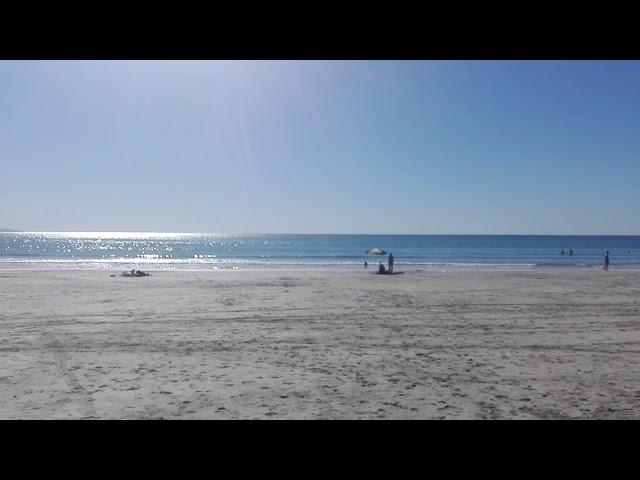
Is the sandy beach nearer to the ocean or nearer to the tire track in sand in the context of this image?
the tire track in sand

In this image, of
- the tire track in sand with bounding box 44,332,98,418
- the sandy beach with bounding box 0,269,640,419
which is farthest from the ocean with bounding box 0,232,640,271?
the tire track in sand with bounding box 44,332,98,418

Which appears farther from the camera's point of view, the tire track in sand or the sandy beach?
the sandy beach

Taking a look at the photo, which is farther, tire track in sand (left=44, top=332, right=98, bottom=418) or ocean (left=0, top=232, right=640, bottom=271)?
ocean (left=0, top=232, right=640, bottom=271)

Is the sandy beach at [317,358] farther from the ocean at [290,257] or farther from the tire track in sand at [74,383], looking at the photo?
the ocean at [290,257]

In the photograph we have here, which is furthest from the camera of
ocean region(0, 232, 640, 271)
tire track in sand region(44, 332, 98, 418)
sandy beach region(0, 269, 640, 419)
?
ocean region(0, 232, 640, 271)

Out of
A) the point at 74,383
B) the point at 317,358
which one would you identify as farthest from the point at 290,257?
the point at 74,383

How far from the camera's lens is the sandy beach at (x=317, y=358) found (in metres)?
5.15

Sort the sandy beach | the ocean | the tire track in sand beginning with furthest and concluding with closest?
the ocean, the sandy beach, the tire track in sand

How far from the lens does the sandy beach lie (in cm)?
515

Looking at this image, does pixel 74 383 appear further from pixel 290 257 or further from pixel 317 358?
pixel 290 257
